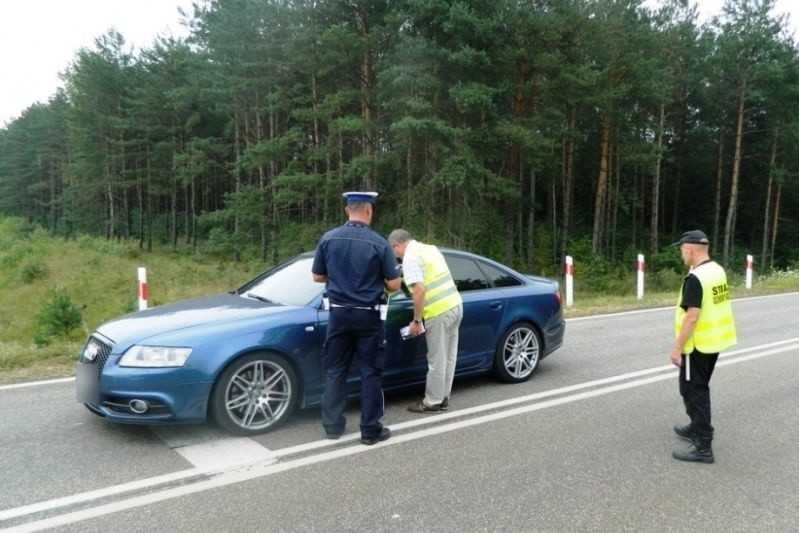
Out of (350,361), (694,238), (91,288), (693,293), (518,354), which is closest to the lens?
(693,293)

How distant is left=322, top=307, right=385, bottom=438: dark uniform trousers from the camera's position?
14.6 feet

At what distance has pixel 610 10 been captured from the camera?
85.0ft

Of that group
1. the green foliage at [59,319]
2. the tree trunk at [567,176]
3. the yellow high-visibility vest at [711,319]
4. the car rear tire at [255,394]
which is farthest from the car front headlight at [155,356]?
the tree trunk at [567,176]

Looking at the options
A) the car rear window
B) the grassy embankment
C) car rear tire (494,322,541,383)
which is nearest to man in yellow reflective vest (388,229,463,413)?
the car rear window

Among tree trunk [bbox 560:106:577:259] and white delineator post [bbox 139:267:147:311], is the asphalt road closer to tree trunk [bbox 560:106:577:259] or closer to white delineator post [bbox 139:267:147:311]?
white delineator post [bbox 139:267:147:311]

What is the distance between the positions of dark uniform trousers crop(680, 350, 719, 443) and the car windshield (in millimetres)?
3060

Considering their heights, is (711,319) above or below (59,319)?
above

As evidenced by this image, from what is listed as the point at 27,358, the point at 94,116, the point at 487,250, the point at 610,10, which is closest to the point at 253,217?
the point at 487,250

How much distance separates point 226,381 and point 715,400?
467 centimetres

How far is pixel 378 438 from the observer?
4559 millimetres

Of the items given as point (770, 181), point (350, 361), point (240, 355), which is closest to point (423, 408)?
point (350, 361)

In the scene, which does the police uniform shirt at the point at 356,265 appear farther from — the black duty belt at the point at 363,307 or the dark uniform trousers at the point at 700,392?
the dark uniform trousers at the point at 700,392

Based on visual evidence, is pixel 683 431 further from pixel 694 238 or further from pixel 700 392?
pixel 694 238

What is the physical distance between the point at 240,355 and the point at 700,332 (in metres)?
3.41
